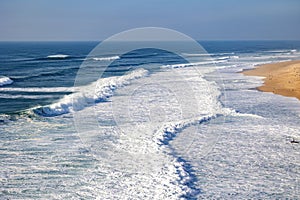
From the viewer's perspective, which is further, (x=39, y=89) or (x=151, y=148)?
(x=39, y=89)

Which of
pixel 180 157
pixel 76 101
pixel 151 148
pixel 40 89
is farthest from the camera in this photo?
pixel 40 89

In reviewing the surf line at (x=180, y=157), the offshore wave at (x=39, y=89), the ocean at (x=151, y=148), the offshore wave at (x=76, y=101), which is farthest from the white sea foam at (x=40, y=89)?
the surf line at (x=180, y=157)

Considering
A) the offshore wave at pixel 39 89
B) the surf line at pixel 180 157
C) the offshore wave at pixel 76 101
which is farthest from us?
the offshore wave at pixel 39 89

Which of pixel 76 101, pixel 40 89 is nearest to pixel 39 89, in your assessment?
pixel 40 89

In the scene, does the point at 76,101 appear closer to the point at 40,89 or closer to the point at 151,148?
the point at 40,89

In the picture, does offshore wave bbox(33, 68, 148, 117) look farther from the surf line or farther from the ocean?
the surf line

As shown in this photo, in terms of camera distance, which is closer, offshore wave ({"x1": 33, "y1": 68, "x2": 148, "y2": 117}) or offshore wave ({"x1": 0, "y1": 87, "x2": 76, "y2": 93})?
offshore wave ({"x1": 33, "y1": 68, "x2": 148, "y2": 117})

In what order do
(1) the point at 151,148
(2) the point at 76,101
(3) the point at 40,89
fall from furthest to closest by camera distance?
(3) the point at 40,89 < (2) the point at 76,101 < (1) the point at 151,148

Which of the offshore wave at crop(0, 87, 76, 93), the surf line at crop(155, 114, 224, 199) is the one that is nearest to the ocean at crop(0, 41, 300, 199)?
the surf line at crop(155, 114, 224, 199)

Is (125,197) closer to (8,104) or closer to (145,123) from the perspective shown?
(145,123)

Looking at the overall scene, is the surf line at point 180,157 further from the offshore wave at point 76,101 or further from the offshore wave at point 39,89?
the offshore wave at point 39,89

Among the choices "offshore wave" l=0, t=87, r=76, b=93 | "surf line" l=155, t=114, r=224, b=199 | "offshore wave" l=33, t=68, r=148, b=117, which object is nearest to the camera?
"surf line" l=155, t=114, r=224, b=199

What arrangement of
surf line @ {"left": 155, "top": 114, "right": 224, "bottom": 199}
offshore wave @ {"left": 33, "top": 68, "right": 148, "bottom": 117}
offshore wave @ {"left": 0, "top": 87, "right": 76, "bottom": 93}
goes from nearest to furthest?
surf line @ {"left": 155, "top": 114, "right": 224, "bottom": 199} → offshore wave @ {"left": 33, "top": 68, "right": 148, "bottom": 117} → offshore wave @ {"left": 0, "top": 87, "right": 76, "bottom": 93}

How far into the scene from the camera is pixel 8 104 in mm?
20547
